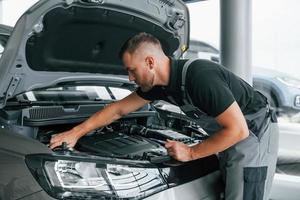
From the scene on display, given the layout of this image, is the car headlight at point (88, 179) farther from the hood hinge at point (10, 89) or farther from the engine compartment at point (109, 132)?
the hood hinge at point (10, 89)

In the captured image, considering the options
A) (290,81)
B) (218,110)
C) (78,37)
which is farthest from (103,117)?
(290,81)

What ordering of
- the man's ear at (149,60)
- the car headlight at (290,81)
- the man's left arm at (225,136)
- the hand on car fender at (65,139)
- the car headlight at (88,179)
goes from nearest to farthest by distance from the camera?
the car headlight at (88,179) → the man's left arm at (225,136) → the man's ear at (149,60) → the hand on car fender at (65,139) → the car headlight at (290,81)

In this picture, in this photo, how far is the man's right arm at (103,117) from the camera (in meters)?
2.14

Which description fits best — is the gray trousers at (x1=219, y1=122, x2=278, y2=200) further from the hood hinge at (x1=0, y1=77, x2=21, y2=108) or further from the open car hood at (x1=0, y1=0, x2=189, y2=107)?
the hood hinge at (x1=0, y1=77, x2=21, y2=108)

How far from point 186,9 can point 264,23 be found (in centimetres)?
208

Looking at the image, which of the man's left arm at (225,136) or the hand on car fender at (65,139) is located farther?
the hand on car fender at (65,139)

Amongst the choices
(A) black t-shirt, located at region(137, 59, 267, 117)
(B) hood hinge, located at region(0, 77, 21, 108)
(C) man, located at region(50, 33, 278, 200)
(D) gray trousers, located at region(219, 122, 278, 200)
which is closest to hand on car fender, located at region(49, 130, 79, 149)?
(C) man, located at region(50, 33, 278, 200)

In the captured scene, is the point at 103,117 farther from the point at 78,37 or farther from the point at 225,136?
the point at 225,136

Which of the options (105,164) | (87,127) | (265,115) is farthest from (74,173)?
(265,115)

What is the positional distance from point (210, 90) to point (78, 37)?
101 centimetres

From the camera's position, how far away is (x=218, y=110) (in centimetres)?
177

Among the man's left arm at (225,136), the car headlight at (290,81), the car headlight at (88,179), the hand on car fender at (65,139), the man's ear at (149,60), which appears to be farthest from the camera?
the car headlight at (290,81)

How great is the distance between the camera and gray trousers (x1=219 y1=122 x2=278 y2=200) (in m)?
1.99

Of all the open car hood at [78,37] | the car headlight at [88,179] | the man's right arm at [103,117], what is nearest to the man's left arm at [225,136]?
the car headlight at [88,179]
